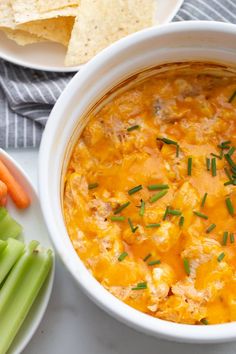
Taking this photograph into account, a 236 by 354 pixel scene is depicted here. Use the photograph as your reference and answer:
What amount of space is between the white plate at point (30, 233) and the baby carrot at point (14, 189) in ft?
0.05

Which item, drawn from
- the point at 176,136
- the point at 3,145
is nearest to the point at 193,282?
the point at 176,136

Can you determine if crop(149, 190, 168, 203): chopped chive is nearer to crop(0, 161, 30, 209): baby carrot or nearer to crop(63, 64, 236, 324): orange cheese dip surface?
crop(63, 64, 236, 324): orange cheese dip surface

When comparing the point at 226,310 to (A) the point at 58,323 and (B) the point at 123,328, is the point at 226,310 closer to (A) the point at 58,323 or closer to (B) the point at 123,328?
(B) the point at 123,328

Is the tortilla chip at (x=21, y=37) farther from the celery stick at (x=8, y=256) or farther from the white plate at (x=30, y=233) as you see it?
the celery stick at (x=8, y=256)

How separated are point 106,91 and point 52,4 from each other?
0.49 meters

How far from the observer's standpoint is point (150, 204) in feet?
5.50

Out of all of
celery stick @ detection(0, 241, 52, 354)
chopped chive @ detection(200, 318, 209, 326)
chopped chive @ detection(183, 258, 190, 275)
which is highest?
chopped chive @ detection(183, 258, 190, 275)

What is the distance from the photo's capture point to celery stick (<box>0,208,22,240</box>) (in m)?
1.92

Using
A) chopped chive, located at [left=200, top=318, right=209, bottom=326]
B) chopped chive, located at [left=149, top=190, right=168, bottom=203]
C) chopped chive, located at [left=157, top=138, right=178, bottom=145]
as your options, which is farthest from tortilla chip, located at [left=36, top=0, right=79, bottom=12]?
chopped chive, located at [left=200, top=318, right=209, bottom=326]

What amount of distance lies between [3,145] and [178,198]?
0.61 meters

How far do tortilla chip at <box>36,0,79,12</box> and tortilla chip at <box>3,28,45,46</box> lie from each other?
0.26ft

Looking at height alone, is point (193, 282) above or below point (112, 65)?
below

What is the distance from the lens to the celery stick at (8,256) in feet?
6.14

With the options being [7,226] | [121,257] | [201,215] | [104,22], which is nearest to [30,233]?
[7,226]
